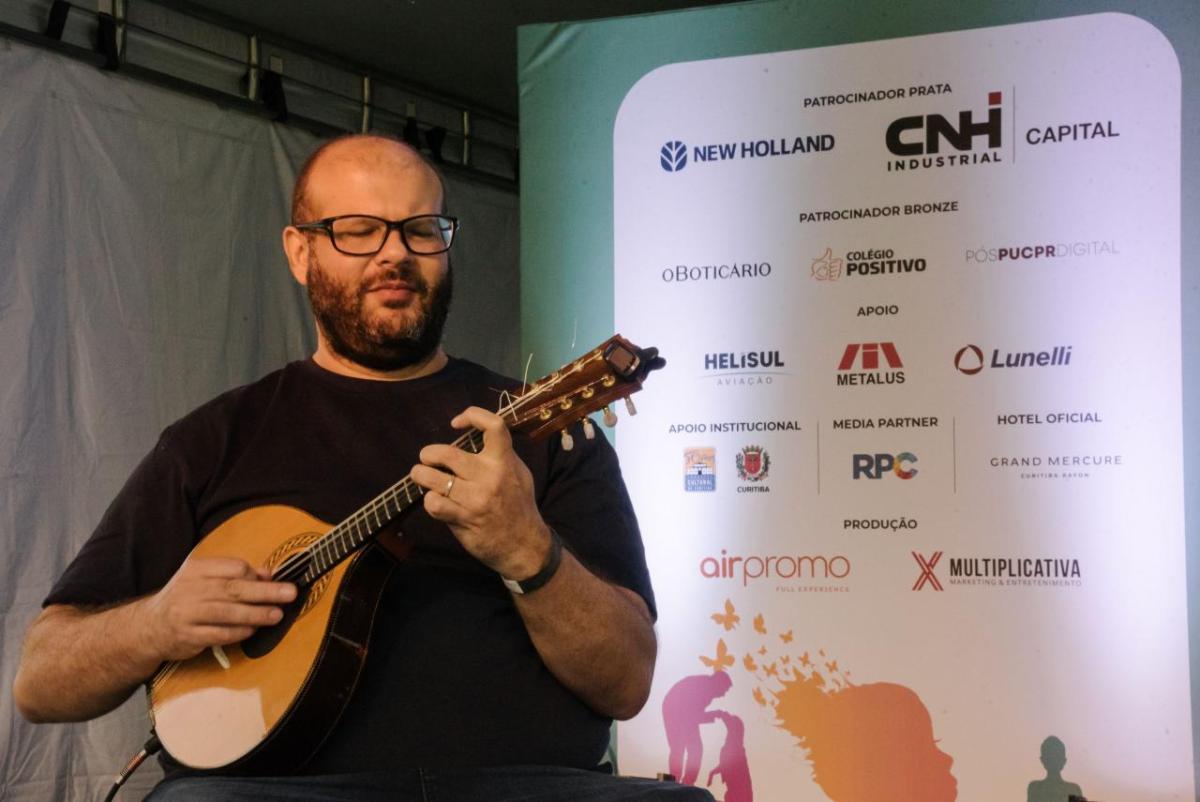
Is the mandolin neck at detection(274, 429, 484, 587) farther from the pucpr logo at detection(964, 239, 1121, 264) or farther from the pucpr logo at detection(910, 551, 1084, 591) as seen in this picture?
the pucpr logo at detection(964, 239, 1121, 264)

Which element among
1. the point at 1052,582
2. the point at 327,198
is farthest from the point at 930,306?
the point at 327,198

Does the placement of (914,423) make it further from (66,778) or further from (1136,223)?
(66,778)

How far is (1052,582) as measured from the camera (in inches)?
121

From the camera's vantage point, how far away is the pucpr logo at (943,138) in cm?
321

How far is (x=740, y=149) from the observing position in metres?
3.42

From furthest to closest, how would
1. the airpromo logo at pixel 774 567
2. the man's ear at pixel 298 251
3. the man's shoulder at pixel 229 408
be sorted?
the airpromo logo at pixel 774 567 < the man's ear at pixel 298 251 < the man's shoulder at pixel 229 408

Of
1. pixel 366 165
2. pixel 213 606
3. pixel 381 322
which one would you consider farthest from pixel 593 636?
pixel 366 165

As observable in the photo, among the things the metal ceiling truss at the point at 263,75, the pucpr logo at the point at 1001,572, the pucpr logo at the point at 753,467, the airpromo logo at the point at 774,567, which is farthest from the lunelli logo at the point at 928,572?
the metal ceiling truss at the point at 263,75

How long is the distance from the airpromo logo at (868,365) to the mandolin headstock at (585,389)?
6.11 ft

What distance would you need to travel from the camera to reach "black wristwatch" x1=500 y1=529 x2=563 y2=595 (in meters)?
1.51

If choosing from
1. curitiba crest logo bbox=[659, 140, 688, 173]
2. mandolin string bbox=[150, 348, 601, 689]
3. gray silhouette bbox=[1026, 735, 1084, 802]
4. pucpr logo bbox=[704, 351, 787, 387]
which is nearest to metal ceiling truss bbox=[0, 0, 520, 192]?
curitiba crest logo bbox=[659, 140, 688, 173]

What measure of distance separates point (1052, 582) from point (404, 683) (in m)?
1.99

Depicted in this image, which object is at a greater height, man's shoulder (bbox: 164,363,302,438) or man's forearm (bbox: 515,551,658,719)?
man's shoulder (bbox: 164,363,302,438)

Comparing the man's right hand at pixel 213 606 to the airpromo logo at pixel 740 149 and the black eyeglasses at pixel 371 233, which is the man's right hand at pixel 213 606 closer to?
the black eyeglasses at pixel 371 233
